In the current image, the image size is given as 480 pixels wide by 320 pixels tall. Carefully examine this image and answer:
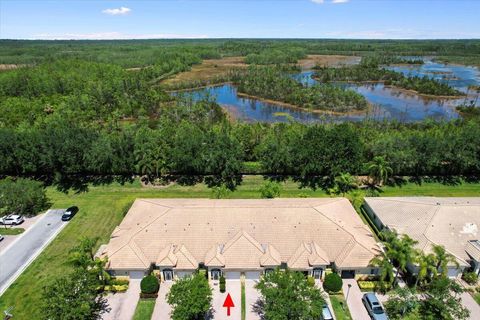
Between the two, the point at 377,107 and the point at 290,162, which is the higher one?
the point at 290,162

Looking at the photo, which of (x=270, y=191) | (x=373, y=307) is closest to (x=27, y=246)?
(x=270, y=191)

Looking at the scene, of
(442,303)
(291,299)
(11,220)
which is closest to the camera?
(291,299)

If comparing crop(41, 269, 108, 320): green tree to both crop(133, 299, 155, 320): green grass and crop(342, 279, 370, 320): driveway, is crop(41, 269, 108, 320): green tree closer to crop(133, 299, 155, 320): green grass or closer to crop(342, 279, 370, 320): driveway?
crop(133, 299, 155, 320): green grass

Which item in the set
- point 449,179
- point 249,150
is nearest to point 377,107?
point 449,179

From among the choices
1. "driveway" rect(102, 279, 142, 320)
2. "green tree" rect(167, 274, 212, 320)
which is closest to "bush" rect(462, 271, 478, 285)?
"green tree" rect(167, 274, 212, 320)

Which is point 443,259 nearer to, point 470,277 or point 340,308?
point 470,277

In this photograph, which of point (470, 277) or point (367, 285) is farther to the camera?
point (470, 277)

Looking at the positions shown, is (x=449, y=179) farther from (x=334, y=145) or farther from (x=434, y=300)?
(x=434, y=300)

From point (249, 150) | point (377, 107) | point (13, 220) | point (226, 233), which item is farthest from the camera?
point (377, 107)
